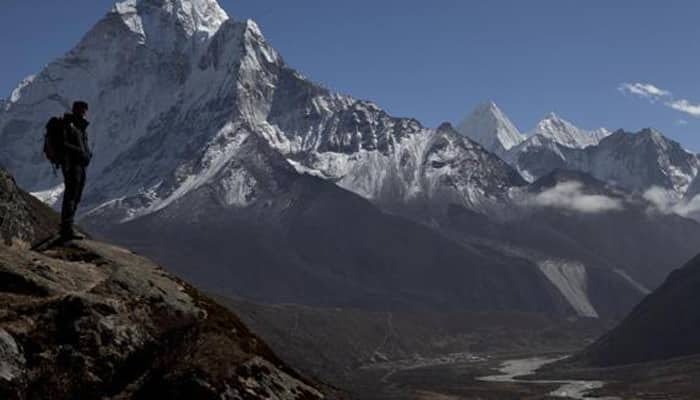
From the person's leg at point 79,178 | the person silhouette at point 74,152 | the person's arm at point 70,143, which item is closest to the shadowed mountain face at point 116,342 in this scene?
the person silhouette at point 74,152

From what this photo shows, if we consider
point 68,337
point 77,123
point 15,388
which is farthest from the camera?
point 77,123

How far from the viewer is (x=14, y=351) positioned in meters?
24.4

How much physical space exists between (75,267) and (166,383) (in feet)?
23.0

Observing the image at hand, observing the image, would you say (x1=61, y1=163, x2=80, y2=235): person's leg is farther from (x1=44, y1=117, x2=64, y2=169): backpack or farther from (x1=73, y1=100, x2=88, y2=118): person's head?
(x1=73, y1=100, x2=88, y2=118): person's head

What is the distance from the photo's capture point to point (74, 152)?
1216 inches

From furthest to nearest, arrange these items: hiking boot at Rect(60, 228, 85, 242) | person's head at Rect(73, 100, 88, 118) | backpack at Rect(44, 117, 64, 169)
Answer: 1. hiking boot at Rect(60, 228, 85, 242)
2. person's head at Rect(73, 100, 88, 118)
3. backpack at Rect(44, 117, 64, 169)

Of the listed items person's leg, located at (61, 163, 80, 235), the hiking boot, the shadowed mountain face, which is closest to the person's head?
person's leg, located at (61, 163, 80, 235)

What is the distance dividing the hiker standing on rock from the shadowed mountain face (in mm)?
2455

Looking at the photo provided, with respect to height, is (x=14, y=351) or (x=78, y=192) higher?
(x=78, y=192)

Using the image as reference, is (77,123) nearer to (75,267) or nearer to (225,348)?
(75,267)

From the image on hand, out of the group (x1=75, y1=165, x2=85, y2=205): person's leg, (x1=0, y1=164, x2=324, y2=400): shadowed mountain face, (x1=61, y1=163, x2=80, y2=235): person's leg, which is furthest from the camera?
(x1=75, y1=165, x2=85, y2=205): person's leg

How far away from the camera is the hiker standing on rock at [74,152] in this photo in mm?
30656

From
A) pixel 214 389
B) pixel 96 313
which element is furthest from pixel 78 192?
pixel 214 389

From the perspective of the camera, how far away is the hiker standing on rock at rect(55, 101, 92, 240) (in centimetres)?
3066
